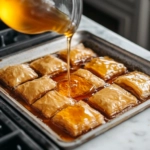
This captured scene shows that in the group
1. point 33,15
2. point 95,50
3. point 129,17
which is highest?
point 33,15

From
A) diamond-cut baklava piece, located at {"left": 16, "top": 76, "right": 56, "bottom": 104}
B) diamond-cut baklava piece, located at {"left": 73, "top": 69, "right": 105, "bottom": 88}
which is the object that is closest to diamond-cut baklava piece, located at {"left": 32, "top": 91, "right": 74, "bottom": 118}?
diamond-cut baklava piece, located at {"left": 16, "top": 76, "right": 56, "bottom": 104}

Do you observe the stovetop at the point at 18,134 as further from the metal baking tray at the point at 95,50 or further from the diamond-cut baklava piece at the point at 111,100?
the diamond-cut baklava piece at the point at 111,100

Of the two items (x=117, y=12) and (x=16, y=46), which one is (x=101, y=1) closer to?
(x=117, y=12)

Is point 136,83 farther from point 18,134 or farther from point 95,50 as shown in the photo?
point 18,134

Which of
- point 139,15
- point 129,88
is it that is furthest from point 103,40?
point 139,15

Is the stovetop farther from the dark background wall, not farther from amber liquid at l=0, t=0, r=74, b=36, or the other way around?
the dark background wall

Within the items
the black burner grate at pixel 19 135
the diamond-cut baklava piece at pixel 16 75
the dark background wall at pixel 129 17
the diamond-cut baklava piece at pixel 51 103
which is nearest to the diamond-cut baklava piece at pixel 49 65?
the diamond-cut baklava piece at pixel 16 75

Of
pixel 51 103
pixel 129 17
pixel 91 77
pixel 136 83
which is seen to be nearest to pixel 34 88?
pixel 51 103
